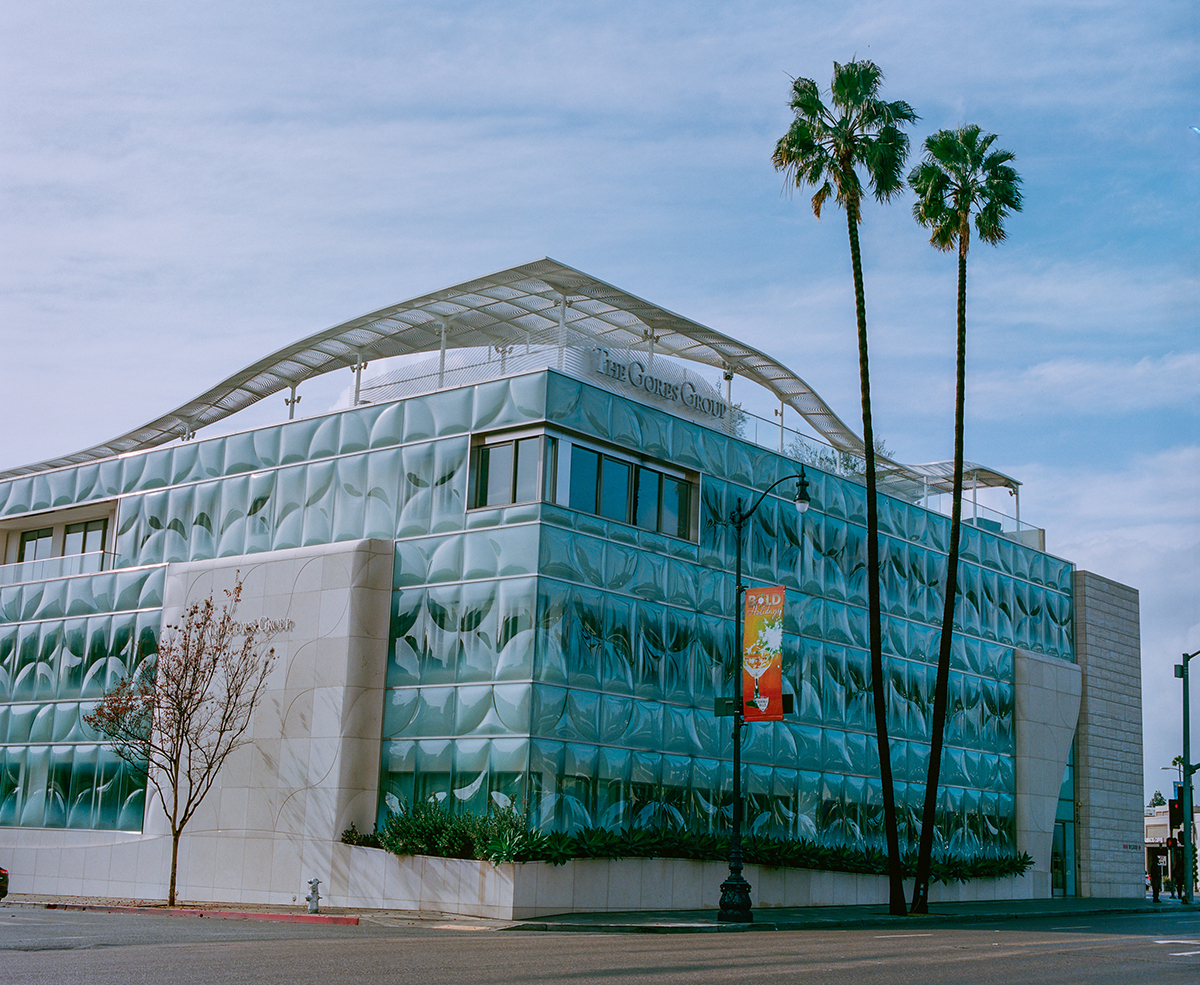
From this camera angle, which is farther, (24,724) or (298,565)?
(24,724)

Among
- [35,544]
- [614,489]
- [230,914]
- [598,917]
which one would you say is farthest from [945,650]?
[35,544]

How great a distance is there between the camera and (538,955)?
723 inches

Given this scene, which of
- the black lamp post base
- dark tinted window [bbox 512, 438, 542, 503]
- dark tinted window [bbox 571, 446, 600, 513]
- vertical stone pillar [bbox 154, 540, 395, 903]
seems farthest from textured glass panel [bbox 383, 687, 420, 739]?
the black lamp post base

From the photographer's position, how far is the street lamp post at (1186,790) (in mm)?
49731

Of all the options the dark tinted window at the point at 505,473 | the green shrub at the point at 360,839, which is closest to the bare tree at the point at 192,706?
the green shrub at the point at 360,839

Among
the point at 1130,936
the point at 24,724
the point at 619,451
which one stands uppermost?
the point at 619,451

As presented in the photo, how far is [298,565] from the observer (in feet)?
114

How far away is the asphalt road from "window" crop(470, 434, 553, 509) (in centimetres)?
1048

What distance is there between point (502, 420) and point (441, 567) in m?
3.97

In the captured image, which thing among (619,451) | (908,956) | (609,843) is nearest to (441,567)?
(619,451)

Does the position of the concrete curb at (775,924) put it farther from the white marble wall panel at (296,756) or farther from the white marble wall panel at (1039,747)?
the white marble wall panel at (1039,747)

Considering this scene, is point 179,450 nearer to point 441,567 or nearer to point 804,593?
point 441,567

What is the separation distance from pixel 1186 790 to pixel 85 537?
40.6 metres

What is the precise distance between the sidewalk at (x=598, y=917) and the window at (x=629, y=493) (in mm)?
9703
